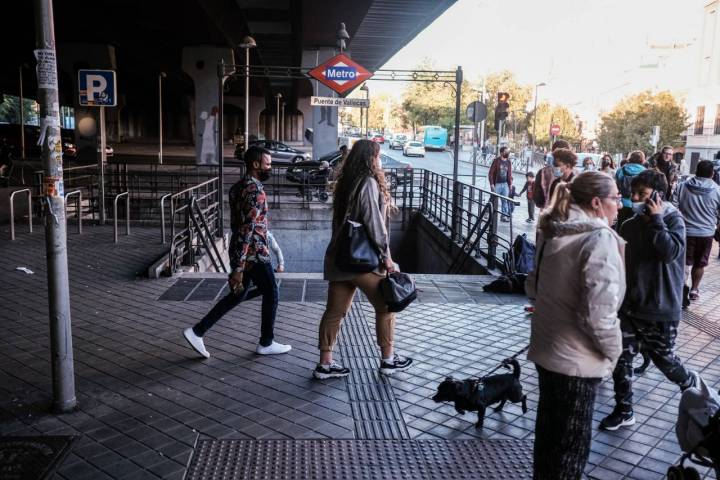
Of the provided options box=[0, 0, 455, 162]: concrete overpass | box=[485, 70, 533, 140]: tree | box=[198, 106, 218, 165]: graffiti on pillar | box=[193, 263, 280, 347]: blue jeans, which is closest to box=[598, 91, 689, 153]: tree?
box=[485, 70, 533, 140]: tree

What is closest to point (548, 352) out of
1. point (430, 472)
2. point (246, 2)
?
point (430, 472)

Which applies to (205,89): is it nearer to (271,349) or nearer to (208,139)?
(208,139)

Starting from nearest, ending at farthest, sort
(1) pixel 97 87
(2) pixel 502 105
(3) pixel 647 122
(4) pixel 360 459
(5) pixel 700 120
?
(4) pixel 360 459 → (1) pixel 97 87 → (2) pixel 502 105 → (3) pixel 647 122 → (5) pixel 700 120

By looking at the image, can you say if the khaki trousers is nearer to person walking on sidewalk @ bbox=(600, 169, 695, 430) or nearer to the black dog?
the black dog

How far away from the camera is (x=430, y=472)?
12.8ft

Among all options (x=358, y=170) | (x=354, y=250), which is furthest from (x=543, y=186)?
(x=354, y=250)

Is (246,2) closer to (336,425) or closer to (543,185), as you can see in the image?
(543,185)

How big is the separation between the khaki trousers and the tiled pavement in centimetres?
39

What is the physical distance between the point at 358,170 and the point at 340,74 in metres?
6.62

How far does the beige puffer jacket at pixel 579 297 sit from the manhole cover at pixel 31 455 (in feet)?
9.08

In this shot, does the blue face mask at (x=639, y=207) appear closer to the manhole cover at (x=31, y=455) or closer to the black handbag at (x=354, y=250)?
the black handbag at (x=354, y=250)

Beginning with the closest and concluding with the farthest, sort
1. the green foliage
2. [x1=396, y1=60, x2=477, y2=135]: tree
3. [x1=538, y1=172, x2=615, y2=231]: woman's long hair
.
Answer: [x1=538, y1=172, x2=615, y2=231]: woman's long hair < [x1=396, y1=60, x2=477, y2=135]: tree < the green foliage

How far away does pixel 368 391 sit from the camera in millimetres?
5066

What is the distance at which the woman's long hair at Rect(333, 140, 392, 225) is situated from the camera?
4.95 m
